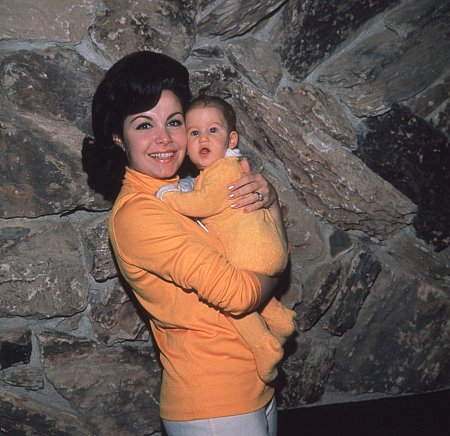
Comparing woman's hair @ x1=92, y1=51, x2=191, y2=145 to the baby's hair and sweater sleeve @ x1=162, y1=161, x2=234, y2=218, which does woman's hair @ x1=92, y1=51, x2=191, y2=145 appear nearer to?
the baby's hair

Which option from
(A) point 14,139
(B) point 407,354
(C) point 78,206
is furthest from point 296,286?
(A) point 14,139

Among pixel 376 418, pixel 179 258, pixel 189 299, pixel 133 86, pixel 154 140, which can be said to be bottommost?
pixel 376 418

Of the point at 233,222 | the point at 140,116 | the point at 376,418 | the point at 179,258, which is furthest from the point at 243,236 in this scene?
the point at 376,418

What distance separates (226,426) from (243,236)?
0.49 meters

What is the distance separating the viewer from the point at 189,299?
1447mm

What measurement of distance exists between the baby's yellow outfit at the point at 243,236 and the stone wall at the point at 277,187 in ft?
1.68

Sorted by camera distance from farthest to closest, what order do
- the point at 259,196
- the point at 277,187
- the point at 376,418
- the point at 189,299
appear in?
the point at 376,418 < the point at 277,187 < the point at 259,196 < the point at 189,299

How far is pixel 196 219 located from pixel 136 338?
2.28 feet

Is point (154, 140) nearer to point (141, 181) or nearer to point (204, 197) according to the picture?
point (141, 181)

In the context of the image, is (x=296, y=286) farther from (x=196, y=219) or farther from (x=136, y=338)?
(x=196, y=219)

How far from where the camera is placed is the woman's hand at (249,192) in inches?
59.6

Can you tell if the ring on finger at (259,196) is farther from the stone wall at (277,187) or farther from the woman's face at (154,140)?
the stone wall at (277,187)

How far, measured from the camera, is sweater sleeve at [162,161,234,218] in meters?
1.46

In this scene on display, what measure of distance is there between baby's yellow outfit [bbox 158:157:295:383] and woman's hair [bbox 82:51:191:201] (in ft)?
0.84
